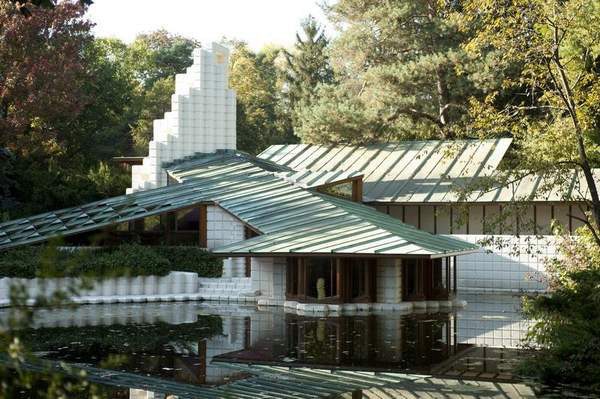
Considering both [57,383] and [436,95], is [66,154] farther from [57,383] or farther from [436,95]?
[57,383]

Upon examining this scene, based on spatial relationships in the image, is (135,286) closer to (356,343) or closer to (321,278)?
(321,278)

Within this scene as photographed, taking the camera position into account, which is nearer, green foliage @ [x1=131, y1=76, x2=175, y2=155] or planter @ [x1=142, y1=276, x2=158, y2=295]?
planter @ [x1=142, y1=276, x2=158, y2=295]

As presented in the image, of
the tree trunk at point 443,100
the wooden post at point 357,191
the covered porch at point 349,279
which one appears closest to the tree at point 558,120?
the covered porch at point 349,279

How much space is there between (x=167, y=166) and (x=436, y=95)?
42.8ft

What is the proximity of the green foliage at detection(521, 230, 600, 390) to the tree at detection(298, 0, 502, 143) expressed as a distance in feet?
73.6

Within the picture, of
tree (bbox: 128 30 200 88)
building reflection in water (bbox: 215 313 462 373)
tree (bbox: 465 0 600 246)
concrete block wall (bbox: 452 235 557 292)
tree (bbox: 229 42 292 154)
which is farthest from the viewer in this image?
tree (bbox: 128 30 200 88)

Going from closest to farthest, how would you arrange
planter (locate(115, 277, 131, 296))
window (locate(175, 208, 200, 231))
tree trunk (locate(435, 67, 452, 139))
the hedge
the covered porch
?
the covered porch, the hedge, planter (locate(115, 277, 131, 296)), window (locate(175, 208, 200, 231)), tree trunk (locate(435, 67, 452, 139))

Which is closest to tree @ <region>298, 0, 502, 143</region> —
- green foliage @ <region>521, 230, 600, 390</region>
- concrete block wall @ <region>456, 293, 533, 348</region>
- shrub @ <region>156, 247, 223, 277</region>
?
concrete block wall @ <region>456, 293, 533, 348</region>

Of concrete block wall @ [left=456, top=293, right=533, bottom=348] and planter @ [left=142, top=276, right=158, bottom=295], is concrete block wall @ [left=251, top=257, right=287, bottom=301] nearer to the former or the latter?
planter @ [left=142, top=276, right=158, bottom=295]

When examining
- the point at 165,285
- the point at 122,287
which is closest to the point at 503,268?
the point at 165,285

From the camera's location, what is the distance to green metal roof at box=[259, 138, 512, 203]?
3008 cm

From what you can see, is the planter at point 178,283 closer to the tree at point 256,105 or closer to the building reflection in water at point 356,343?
the building reflection in water at point 356,343

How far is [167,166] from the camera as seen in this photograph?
1232 inches

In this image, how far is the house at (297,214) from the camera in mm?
22562
